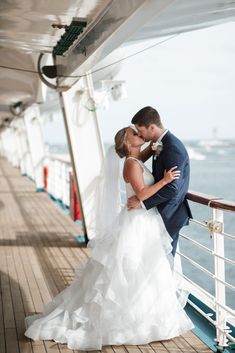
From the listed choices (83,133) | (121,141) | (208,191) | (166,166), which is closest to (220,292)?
(166,166)

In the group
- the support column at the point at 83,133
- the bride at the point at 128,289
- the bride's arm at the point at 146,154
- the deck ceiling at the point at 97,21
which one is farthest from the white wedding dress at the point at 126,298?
the support column at the point at 83,133

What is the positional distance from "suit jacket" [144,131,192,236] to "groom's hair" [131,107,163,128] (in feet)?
0.34

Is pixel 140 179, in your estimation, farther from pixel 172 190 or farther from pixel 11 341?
pixel 11 341

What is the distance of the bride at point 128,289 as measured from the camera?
2.79 metres

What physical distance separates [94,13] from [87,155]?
2.63 m

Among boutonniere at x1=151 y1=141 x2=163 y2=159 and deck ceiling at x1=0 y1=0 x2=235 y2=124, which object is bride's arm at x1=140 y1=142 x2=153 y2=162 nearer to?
boutonniere at x1=151 y1=141 x2=163 y2=159

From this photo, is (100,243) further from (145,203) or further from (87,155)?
(87,155)

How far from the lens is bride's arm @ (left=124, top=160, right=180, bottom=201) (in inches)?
110

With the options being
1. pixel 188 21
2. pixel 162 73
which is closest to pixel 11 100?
pixel 188 21

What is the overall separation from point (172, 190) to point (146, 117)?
0.39 metres

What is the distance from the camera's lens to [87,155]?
18.4ft

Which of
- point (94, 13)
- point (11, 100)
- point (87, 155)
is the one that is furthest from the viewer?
Answer: point (11, 100)

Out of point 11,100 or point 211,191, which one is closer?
point 11,100

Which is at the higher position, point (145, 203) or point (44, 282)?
point (145, 203)
